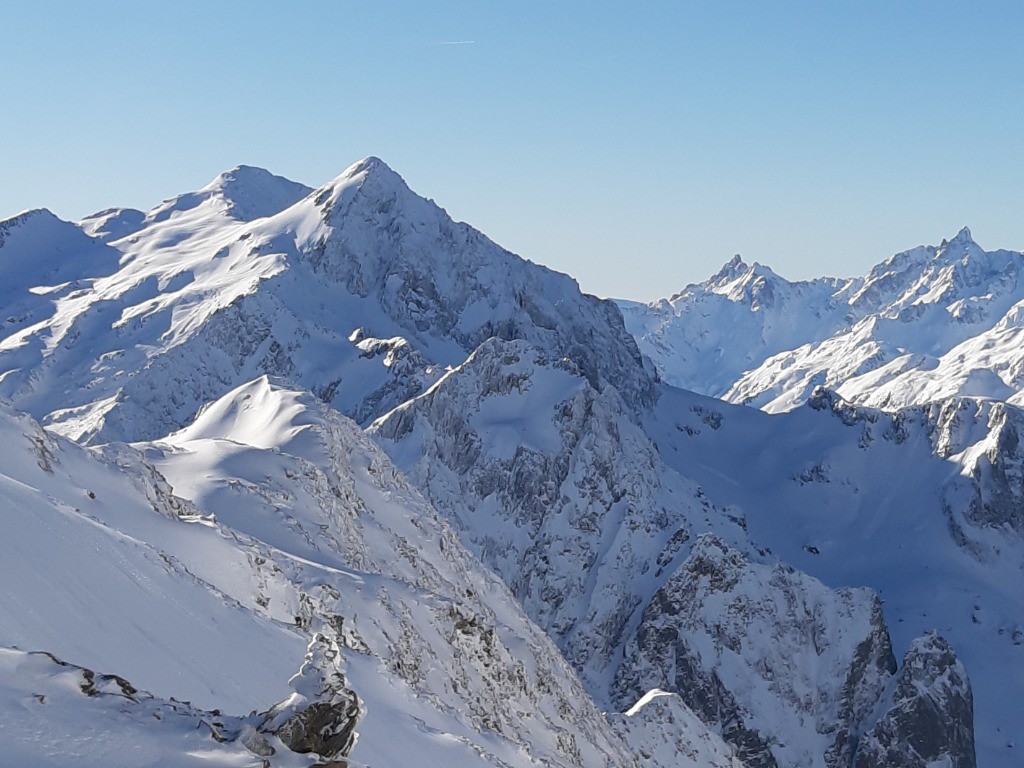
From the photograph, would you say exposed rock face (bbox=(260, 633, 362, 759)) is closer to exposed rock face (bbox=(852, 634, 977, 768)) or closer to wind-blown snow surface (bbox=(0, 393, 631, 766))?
wind-blown snow surface (bbox=(0, 393, 631, 766))

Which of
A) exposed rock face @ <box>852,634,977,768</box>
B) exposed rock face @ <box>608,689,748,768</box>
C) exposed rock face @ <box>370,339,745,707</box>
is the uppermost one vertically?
exposed rock face @ <box>370,339,745,707</box>

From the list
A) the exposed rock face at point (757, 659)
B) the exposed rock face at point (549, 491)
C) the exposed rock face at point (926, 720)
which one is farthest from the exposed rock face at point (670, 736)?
the exposed rock face at point (926, 720)

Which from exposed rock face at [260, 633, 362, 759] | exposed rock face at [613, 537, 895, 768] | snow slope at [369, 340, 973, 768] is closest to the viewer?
exposed rock face at [260, 633, 362, 759]

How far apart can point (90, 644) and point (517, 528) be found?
138 metres

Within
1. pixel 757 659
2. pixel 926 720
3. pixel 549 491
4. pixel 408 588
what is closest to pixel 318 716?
pixel 408 588

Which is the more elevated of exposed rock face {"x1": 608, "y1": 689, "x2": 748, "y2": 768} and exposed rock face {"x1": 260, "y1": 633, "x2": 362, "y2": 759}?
exposed rock face {"x1": 260, "y1": 633, "x2": 362, "y2": 759}

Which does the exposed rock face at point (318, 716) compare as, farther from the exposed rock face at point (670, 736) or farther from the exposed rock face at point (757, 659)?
the exposed rock face at point (757, 659)

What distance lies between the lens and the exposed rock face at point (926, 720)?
142m

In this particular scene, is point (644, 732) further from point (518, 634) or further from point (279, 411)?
point (279, 411)

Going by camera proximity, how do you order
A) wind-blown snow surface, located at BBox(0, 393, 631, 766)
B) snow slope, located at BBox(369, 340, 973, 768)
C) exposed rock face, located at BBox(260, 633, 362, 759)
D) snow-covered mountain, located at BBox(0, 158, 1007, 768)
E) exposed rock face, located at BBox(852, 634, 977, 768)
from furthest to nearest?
snow slope, located at BBox(369, 340, 973, 768) < exposed rock face, located at BBox(852, 634, 977, 768) < snow-covered mountain, located at BBox(0, 158, 1007, 768) < wind-blown snow surface, located at BBox(0, 393, 631, 766) < exposed rock face, located at BBox(260, 633, 362, 759)

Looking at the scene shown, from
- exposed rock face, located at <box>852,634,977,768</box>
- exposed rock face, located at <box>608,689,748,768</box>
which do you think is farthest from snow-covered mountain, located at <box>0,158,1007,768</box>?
exposed rock face, located at <box>852,634,977,768</box>

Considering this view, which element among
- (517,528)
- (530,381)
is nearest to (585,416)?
(530,381)

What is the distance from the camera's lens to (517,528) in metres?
157

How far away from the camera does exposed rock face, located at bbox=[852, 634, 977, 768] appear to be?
142125 mm
